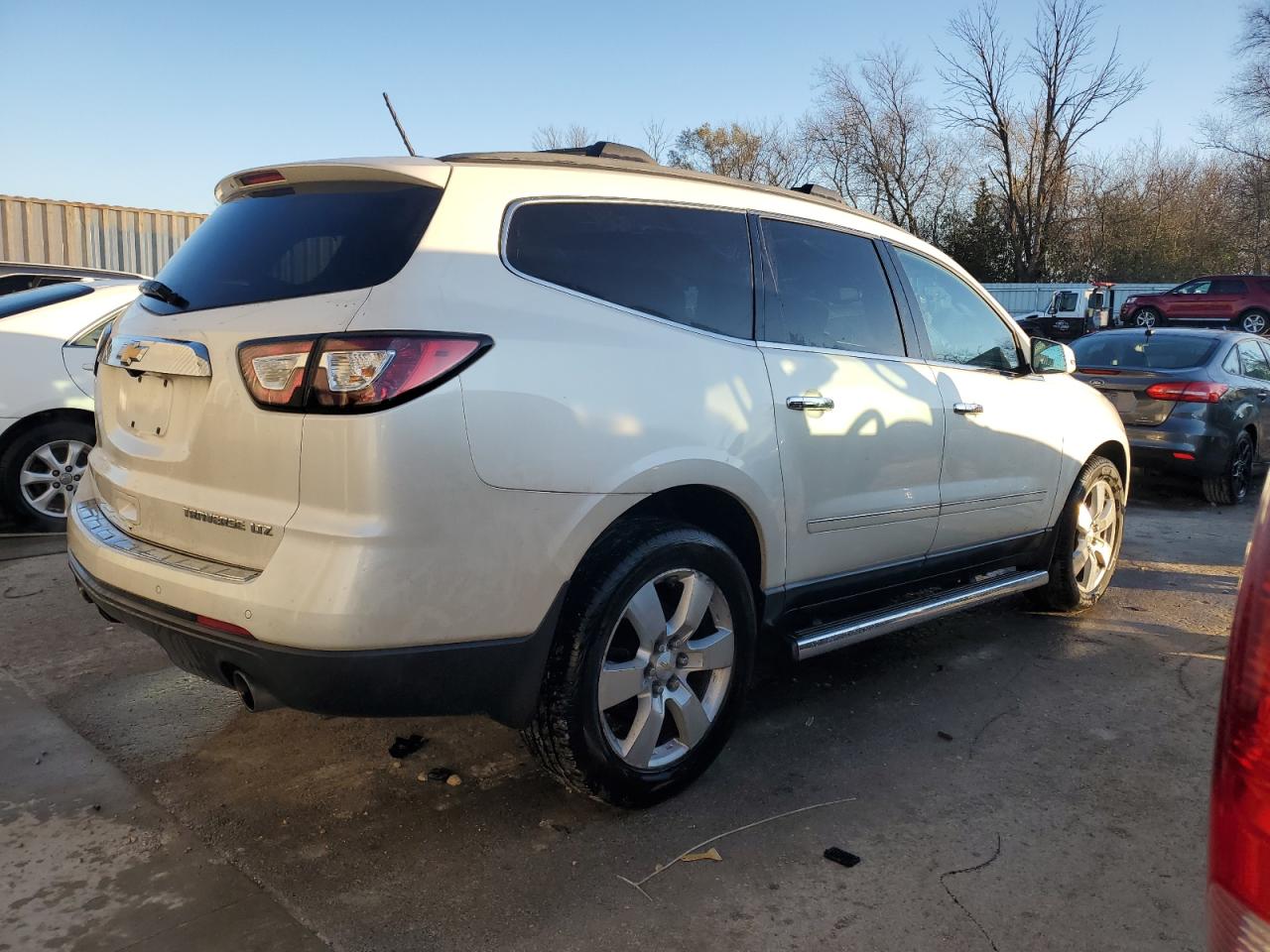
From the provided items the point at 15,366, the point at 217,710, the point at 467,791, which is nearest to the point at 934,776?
the point at 467,791

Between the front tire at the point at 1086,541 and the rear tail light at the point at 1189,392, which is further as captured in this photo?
the rear tail light at the point at 1189,392

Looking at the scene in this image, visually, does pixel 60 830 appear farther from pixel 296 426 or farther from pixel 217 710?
pixel 296 426

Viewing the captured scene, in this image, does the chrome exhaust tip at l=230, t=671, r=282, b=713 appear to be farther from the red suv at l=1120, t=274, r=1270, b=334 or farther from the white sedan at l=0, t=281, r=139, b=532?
the red suv at l=1120, t=274, r=1270, b=334

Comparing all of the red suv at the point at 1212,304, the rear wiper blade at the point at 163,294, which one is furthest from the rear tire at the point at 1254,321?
the rear wiper blade at the point at 163,294

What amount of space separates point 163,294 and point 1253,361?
959cm

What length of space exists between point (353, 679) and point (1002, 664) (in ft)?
10.2

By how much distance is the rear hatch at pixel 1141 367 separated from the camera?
28.3 feet

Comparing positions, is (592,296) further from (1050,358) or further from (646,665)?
(1050,358)

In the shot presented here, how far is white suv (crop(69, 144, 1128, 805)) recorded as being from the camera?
2455 millimetres

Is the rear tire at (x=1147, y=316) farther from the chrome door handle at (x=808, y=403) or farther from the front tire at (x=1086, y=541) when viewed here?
the chrome door handle at (x=808, y=403)

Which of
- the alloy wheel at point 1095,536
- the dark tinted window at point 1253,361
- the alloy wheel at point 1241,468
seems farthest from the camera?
the dark tinted window at point 1253,361

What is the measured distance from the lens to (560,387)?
2666 mm

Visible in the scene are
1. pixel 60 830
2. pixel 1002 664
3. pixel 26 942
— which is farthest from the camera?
pixel 1002 664

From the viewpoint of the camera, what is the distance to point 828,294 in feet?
12.5
